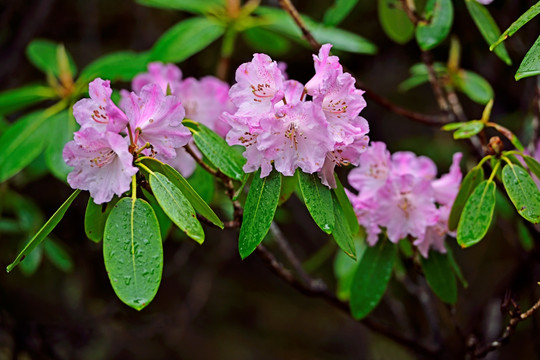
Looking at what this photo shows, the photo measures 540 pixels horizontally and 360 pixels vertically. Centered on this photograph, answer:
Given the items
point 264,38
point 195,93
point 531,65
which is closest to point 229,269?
point 264,38

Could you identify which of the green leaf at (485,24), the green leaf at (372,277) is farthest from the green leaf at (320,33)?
the green leaf at (372,277)

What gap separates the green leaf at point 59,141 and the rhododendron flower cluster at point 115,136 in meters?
0.50

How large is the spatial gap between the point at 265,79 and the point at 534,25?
1.09m

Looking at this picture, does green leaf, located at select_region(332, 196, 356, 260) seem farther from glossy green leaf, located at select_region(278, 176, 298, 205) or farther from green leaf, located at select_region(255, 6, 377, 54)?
green leaf, located at select_region(255, 6, 377, 54)

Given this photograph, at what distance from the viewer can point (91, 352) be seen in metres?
2.71

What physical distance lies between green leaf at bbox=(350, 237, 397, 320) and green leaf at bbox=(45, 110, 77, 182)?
2.33 feet

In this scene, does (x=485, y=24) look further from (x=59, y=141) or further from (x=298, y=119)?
(x=59, y=141)

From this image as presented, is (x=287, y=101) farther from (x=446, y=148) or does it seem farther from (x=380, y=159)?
(x=446, y=148)

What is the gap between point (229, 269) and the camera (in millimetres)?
3057

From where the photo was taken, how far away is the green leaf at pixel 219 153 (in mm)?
968

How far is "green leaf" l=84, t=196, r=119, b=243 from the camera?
0.89 meters

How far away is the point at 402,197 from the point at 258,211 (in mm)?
347

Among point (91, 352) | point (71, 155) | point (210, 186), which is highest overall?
point (71, 155)

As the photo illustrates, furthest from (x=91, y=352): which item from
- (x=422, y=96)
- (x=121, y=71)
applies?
(x=422, y=96)
